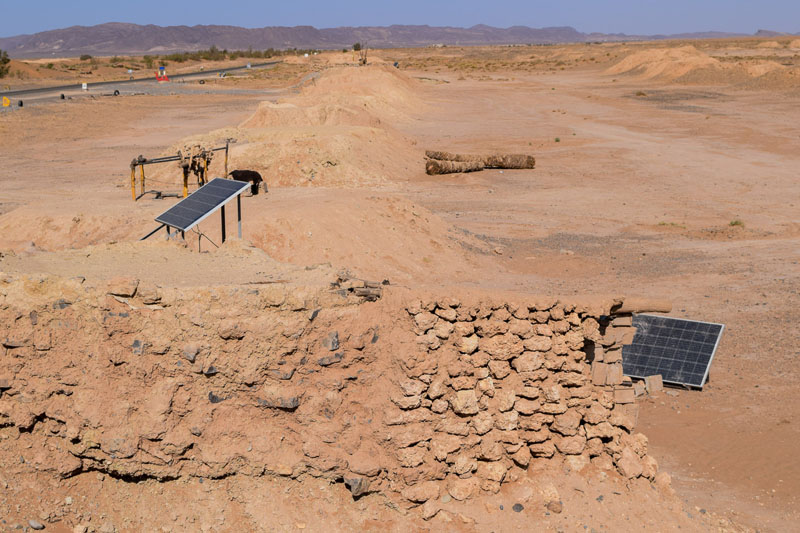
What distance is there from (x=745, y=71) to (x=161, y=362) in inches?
2686

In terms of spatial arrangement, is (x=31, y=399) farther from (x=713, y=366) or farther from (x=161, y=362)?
(x=713, y=366)

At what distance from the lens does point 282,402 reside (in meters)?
7.45

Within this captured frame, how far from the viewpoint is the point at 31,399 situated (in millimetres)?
7258

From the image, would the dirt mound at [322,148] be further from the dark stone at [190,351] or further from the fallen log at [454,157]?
the dark stone at [190,351]

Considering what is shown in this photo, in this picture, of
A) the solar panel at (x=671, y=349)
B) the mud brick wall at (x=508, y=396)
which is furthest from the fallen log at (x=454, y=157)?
Result: the mud brick wall at (x=508, y=396)

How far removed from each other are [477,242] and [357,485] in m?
12.0

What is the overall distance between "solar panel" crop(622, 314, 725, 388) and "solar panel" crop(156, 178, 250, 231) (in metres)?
6.39

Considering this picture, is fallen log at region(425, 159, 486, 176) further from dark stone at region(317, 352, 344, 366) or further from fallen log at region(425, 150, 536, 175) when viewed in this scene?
dark stone at region(317, 352, 344, 366)

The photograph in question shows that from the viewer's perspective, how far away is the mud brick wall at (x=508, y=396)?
761 centimetres

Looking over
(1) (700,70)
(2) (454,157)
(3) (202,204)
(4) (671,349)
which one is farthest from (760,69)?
(3) (202,204)

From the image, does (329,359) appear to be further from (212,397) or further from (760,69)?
(760,69)

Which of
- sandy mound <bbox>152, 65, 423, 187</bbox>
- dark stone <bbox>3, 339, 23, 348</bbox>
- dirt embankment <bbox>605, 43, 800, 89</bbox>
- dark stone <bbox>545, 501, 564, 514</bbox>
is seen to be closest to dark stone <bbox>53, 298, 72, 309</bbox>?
dark stone <bbox>3, 339, 23, 348</bbox>

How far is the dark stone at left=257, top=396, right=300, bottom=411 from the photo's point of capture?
745 cm

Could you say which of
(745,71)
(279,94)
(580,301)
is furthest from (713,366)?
(745,71)
